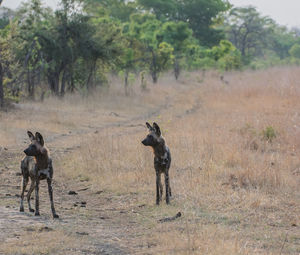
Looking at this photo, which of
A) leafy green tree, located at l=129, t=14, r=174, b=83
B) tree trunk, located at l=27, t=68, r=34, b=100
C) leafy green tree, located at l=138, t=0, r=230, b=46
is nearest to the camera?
tree trunk, located at l=27, t=68, r=34, b=100

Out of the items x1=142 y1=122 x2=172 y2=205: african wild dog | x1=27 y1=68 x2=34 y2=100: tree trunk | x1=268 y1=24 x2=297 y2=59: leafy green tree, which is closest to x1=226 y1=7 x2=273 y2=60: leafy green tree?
x1=268 y1=24 x2=297 y2=59: leafy green tree

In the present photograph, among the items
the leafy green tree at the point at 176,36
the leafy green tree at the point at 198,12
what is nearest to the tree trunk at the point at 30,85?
the leafy green tree at the point at 176,36

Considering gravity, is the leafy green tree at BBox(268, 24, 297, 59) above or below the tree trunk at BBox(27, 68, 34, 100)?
above

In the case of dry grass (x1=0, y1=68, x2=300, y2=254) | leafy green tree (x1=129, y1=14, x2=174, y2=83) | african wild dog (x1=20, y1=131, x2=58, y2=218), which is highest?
leafy green tree (x1=129, y1=14, x2=174, y2=83)

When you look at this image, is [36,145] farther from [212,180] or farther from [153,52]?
[153,52]

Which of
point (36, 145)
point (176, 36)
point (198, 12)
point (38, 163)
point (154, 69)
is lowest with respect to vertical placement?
point (38, 163)

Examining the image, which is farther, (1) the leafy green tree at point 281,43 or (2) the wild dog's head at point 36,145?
(1) the leafy green tree at point 281,43

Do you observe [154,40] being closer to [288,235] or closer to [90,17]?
[90,17]

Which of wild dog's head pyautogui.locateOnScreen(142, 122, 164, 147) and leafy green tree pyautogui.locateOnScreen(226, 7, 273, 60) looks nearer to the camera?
wild dog's head pyautogui.locateOnScreen(142, 122, 164, 147)

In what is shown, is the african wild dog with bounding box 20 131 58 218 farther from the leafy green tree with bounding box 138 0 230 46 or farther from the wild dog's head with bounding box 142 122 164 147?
the leafy green tree with bounding box 138 0 230 46

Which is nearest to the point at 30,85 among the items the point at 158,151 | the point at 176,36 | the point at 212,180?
the point at 212,180

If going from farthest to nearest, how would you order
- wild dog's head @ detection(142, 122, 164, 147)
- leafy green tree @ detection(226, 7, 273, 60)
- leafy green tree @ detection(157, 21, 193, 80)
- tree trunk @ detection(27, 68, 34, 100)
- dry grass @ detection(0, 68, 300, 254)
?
1. leafy green tree @ detection(226, 7, 273, 60)
2. leafy green tree @ detection(157, 21, 193, 80)
3. tree trunk @ detection(27, 68, 34, 100)
4. wild dog's head @ detection(142, 122, 164, 147)
5. dry grass @ detection(0, 68, 300, 254)

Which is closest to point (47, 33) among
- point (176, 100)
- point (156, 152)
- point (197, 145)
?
point (176, 100)

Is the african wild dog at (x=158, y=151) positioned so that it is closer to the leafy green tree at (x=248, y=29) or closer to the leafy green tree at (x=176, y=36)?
the leafy green tree at (x=176, y=36)
